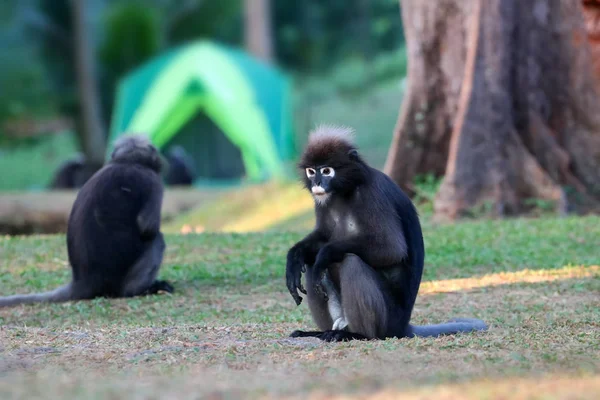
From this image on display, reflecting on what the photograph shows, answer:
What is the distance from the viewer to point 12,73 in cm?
3741

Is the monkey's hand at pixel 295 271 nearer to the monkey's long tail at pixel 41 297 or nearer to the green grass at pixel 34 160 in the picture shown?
the monkey's long tail at pixel 41 297

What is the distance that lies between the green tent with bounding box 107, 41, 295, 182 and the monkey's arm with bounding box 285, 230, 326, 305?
1623cm

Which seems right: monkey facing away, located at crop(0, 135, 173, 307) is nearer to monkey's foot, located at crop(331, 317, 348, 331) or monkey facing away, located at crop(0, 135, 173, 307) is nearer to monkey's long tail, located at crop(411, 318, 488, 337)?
monkey's foot, located at crop(331, 317, 348, 331)

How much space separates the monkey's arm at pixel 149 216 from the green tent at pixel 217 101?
13.9m

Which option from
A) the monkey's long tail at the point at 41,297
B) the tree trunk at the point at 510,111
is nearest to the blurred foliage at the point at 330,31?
the tree trunk at the point at 510,111

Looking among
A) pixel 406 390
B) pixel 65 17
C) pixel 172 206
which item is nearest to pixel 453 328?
pixel 406 390

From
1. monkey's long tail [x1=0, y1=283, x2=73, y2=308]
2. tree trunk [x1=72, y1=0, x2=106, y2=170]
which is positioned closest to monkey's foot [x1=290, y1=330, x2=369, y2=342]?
monkey's long tail [x1=0, y1=283, x2=73, y2=308]

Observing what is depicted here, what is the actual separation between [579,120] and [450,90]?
179 cm

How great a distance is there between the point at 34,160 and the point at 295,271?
33131 millimetres

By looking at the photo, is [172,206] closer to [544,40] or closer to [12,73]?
[544,40]

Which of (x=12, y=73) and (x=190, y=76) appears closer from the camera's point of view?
(x=190, y=76)

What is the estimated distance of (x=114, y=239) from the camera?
9.01 meters

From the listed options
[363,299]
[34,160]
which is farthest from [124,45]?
[363,299]

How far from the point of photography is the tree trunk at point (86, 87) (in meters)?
32.3
